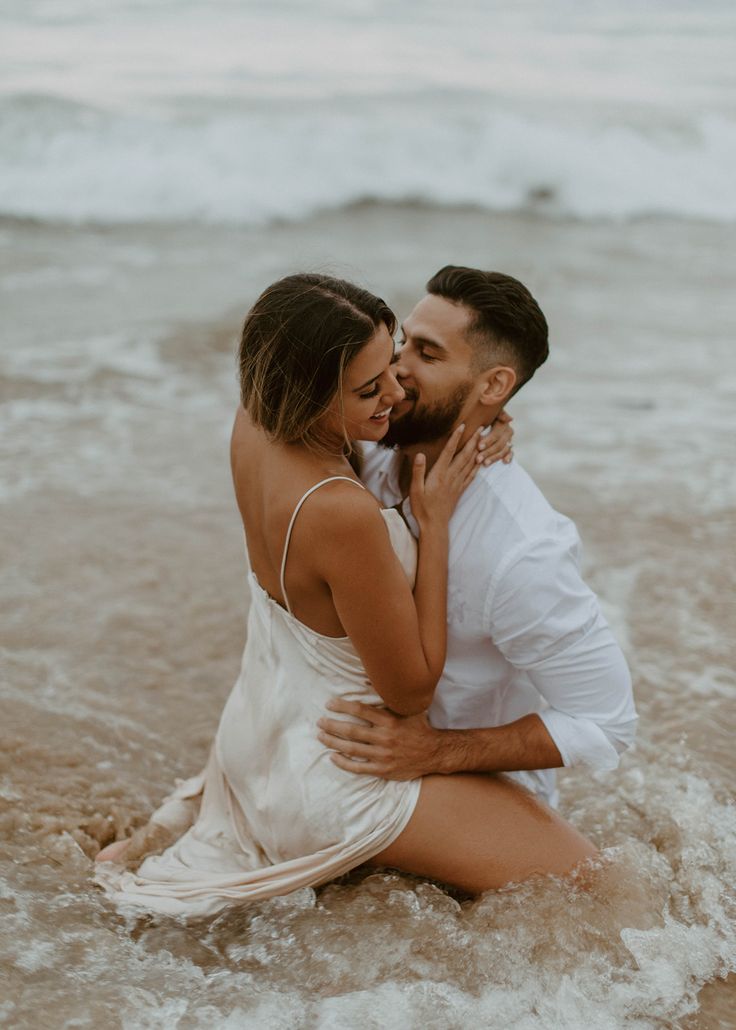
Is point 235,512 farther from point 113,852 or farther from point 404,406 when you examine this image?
point 404,406

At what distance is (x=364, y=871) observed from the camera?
3154 mm

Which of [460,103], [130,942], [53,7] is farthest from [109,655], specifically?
[53,7]

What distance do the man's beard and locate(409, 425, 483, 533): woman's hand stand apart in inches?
1.7

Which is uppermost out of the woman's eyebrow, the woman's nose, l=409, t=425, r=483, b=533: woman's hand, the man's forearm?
the woman's eyebrow

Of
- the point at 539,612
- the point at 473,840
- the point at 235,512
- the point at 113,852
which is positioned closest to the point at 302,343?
the point at 539,612

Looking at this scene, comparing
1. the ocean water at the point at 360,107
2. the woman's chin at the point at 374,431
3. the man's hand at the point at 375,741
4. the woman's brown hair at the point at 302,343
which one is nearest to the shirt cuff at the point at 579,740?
the man's hand at the point at 375,741

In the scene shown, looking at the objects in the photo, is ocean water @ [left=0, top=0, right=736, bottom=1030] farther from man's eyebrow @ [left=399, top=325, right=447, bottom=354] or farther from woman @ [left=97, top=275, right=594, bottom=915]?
man's eyebrow @ [left=399, top=325, right=447, bottom=354]

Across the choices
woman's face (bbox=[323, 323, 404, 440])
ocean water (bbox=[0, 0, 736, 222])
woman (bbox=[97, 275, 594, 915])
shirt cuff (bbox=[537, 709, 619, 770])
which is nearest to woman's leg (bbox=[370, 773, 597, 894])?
woman (bbox=[97, 275, 594, 915])

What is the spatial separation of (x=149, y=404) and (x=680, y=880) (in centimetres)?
569

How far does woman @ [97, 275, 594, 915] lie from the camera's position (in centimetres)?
262

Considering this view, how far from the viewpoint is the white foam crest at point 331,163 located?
16.5 m

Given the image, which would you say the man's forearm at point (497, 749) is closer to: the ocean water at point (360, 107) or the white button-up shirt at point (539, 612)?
the white button-up shirt at point (539, 612)

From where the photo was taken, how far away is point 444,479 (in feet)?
9.75

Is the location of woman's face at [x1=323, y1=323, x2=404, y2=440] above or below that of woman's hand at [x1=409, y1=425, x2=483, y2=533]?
above
